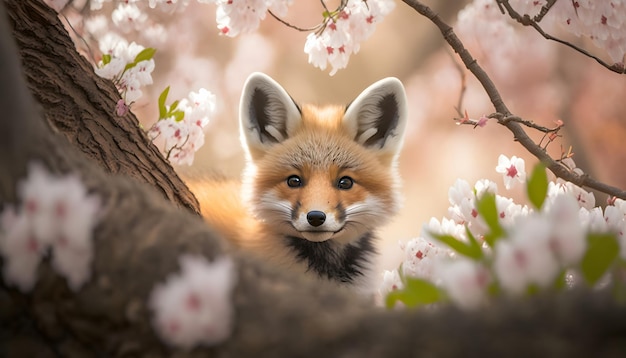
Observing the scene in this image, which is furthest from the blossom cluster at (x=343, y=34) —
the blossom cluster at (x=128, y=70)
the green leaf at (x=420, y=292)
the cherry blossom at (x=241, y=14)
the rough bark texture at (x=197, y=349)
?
the green leaf at (x=420, y=292)

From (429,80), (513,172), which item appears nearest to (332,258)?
(513,172)

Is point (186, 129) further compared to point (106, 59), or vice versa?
point (186, 129)

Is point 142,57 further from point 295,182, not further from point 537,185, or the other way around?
point 537,185

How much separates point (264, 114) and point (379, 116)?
477 mm

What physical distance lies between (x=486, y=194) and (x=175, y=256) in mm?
523

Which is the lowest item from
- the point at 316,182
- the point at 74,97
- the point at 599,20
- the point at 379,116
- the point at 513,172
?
the point at 74,97

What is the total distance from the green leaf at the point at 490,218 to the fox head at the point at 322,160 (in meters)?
1.21

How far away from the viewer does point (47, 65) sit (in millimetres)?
1875

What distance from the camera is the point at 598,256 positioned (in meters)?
0.88

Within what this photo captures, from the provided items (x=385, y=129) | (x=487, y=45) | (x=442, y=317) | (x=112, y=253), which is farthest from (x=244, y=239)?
(x=487, y=45)

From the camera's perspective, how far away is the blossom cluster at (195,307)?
88 cm

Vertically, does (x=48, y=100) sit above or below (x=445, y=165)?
below

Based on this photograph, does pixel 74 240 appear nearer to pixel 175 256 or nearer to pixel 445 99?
pixel 175 256

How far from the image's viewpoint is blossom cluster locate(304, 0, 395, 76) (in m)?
2.97
